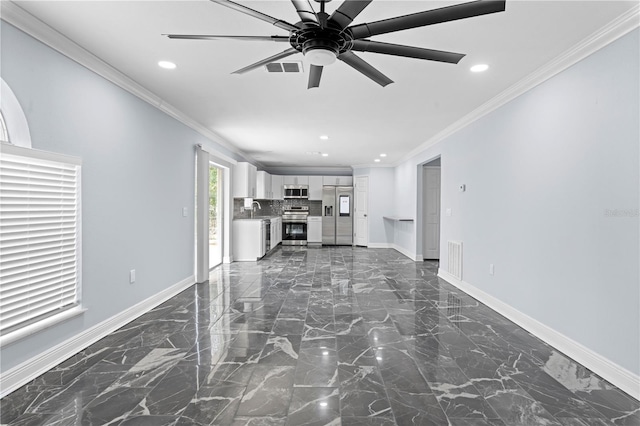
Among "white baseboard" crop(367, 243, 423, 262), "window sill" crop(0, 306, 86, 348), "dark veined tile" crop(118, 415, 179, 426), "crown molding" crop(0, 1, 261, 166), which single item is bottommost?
"dark veined tile" crop(118, 415, 179, 426)

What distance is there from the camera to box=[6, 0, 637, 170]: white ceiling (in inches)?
86.1

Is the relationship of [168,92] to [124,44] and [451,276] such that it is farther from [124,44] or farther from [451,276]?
[451,276]

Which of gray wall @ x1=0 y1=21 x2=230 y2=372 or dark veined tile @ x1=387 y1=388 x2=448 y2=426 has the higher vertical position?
gray wall @ x1=0 y1=21 x2=230 y2=372

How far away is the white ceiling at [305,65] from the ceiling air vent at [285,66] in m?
0.11

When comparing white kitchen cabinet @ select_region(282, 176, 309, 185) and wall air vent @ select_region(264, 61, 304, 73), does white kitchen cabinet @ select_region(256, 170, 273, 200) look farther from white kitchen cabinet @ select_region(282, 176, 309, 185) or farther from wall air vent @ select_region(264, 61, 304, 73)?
wall air vent @ select_region(264, 61, 304, 73)

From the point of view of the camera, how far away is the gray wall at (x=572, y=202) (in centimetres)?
223

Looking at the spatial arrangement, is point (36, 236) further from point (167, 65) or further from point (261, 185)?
point (261, 185)

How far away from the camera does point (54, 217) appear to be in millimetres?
2482

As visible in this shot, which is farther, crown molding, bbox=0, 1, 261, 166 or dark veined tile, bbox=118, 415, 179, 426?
crown molding, bbox=0, 1, 261, 166

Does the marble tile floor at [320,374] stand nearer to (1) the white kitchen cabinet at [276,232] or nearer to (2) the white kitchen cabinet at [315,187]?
(1) the white kitchen cabinet at [276,232]

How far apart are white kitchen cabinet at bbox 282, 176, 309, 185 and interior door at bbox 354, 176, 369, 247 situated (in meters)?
1.60

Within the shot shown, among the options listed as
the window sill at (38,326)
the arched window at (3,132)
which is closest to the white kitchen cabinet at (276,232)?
the window sill at (38,326)

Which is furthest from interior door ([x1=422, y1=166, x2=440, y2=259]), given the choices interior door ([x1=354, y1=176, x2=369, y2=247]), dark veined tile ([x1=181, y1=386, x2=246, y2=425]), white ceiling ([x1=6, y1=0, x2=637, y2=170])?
dark veined tile ([x1=181, y1=386, x2=246, y2=425])

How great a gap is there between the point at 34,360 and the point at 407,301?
11.9 ft
